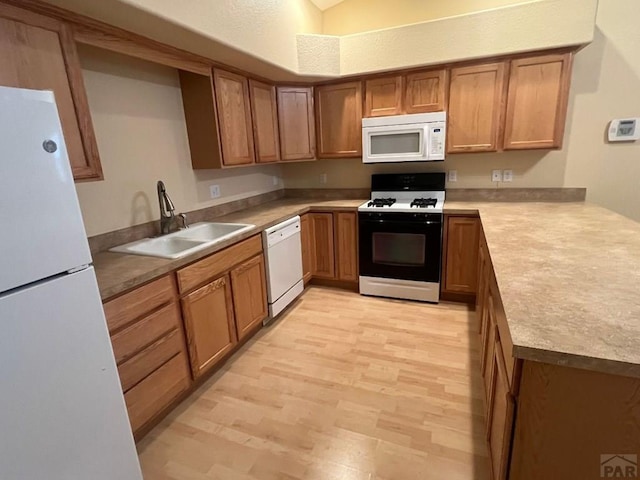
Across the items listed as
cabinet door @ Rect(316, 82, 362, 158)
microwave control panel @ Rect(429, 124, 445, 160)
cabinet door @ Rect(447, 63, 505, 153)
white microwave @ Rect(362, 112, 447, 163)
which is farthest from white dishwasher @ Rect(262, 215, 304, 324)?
cabinet door @ Rect(447, 63, 505, 153)

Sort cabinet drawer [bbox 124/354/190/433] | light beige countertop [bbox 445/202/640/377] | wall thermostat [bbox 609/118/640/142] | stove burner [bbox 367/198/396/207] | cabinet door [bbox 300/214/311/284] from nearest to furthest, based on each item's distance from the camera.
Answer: light beige countertop [bbox 445/202/640/377] → cabinet drawer [bbox 124/354/190/433] → wall thermostat [bbox 609/118/640/142] → stove burner [bbox 367/198/396/207] → cabinet door [bbox 300/214/311/284]

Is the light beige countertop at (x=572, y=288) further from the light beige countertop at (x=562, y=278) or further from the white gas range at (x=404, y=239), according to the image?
the white gas range at (x=404, y=239)

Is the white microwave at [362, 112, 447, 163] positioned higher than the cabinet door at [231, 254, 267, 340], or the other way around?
the white microwave at [362, 112, 447, 163]

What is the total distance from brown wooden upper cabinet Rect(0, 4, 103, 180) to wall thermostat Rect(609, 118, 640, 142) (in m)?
3.82

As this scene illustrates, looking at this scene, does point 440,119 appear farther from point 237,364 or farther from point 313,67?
point 237,364

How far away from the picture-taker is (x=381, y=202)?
10.8 ft

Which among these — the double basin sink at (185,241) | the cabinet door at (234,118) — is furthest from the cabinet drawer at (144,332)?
the cabinet door at (234,118)

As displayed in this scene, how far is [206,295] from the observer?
6.76 ft

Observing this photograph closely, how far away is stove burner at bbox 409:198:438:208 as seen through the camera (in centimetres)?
302

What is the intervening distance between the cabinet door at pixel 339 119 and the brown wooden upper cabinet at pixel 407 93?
0.41ft

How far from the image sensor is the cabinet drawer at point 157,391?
1625mm

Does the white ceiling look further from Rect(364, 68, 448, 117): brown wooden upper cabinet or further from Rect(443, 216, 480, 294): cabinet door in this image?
Rect(443, 216, 480, 294): cabinet door

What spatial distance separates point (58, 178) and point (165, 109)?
5.46 feet

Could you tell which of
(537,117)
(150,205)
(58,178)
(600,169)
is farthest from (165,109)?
(600,169)
